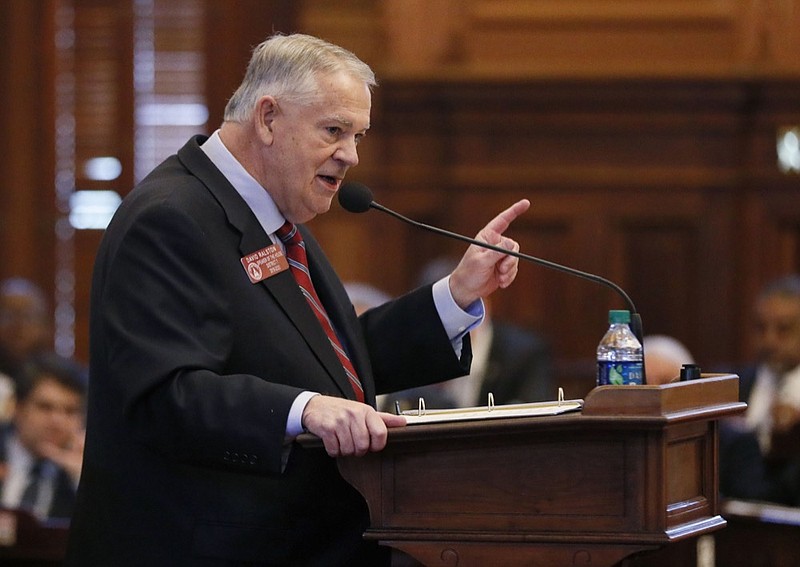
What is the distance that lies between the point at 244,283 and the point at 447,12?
5.02 meters

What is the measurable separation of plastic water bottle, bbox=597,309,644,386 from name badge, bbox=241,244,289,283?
0.66 metres

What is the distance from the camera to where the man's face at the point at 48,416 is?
597 centimetres

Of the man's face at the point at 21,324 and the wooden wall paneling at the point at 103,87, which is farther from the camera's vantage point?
the wooden wall paneling at the point at 103,87

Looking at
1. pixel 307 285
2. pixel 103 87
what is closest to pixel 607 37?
pixel 103 87

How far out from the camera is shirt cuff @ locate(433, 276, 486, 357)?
119 inches

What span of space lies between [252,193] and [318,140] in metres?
0.19

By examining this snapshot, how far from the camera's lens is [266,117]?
2.76 metres

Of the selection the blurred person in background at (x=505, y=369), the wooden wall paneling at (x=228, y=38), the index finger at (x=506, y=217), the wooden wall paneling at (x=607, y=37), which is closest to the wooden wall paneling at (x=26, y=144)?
the wooden wall paneling at (x=228, y=38)

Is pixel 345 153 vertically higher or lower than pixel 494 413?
higher

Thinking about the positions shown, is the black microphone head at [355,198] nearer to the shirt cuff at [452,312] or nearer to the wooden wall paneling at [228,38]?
the shirt cuff at [452,312]

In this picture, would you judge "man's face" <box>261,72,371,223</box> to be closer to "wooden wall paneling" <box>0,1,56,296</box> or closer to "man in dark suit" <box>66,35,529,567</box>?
"man in dark suit" <box>66,35,529,567</box>

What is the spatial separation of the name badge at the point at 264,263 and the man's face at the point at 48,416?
11.3 feet

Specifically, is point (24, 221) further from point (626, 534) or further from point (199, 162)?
point (626, 534)

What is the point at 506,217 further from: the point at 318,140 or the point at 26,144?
the point at 26,144
